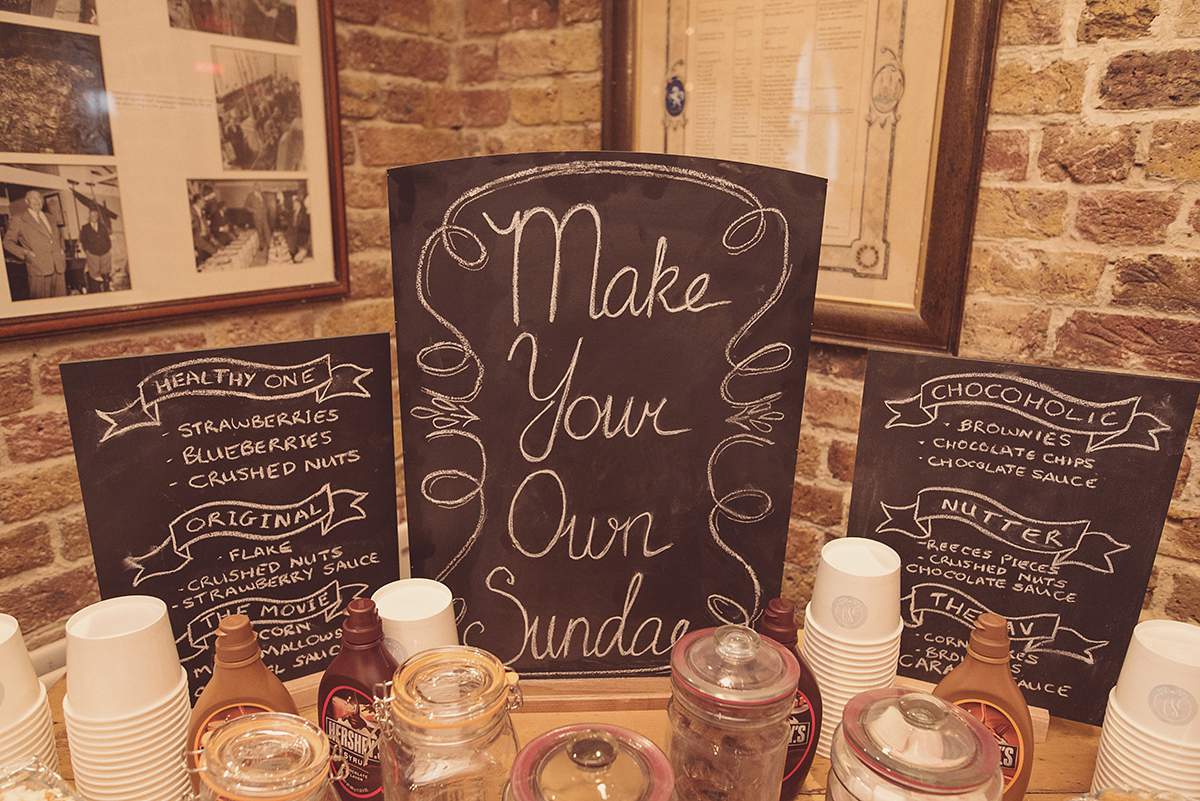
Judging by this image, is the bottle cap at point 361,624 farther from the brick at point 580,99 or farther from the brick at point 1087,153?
the brick at point 580,99

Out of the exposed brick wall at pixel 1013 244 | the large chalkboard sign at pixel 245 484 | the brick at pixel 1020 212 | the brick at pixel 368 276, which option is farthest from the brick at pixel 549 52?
the large chalkboard sign at pixel 245 484

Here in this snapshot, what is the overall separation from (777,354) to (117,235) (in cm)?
129

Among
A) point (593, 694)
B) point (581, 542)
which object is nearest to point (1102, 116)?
point (581, 542)

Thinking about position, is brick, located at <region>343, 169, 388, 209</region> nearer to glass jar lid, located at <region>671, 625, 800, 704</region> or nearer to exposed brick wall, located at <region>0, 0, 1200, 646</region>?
exposed brick wall, located at <region>0, 0, 1200, 646</region>

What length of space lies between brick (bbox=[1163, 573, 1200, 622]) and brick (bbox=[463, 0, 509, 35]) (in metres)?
1.86

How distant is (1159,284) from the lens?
1215 millimetres

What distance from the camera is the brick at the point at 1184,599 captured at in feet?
4.14

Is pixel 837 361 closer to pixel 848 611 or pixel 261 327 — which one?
pixel 848 611

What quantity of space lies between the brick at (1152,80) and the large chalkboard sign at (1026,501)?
63 cm

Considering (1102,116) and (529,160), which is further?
(1102,116)

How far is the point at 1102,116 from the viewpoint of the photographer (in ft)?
3.97

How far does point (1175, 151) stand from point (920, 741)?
43.0 inches

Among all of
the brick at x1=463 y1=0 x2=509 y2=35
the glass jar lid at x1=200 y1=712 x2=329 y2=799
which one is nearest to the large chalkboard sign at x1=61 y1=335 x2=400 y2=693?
the glass jar lid at x1=200 y1=712 x2=329 y2=799

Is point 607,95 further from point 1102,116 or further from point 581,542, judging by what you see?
point 581,542
